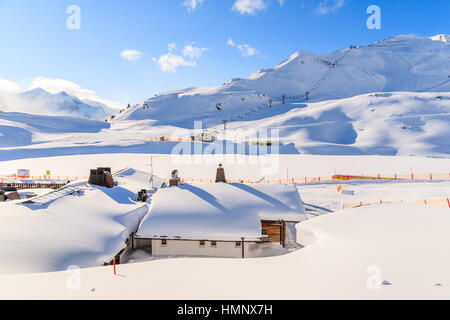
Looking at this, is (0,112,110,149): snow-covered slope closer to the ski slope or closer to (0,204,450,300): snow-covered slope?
the ski slope

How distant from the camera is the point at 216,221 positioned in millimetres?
16438

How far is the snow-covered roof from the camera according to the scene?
15.8 meters

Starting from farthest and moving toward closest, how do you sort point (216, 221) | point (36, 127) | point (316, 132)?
1. point (36, 127)
2. point (316, 132)
3. point (216, 221)

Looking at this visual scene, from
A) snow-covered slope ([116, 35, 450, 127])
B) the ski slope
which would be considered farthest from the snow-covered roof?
snow-covered slope ([116, 35, 450, 127])

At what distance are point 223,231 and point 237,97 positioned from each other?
117 m

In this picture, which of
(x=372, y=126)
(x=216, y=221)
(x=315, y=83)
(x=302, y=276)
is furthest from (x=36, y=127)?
(x=315, y=83)

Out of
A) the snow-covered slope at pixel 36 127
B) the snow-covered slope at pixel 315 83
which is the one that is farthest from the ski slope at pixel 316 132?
the snow-covered slope at pixel 315 83

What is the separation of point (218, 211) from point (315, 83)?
14490 centimetres

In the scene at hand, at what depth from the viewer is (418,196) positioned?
2534cm

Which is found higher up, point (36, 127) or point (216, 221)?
point (36, 127)

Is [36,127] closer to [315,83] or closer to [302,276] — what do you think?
[302,276]
